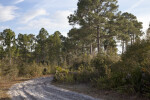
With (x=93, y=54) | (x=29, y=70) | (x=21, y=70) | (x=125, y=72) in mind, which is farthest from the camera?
(x=21, y=70)

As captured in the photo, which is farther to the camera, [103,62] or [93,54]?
[93,54]

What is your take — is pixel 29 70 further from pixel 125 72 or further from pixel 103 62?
pixel 125 72

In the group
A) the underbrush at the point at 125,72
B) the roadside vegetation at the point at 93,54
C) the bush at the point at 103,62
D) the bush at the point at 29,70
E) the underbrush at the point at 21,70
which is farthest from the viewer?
the bush at the point at 29,70

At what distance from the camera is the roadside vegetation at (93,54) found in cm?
718

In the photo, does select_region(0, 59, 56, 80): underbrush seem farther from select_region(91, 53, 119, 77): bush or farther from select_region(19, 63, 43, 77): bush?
select_region(91, 53, 119, 77): bush

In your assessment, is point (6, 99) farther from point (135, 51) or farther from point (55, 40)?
point (55, 40)

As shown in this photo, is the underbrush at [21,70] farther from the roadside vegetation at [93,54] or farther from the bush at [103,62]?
the bush at [103,62]

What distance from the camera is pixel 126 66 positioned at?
7742 mm

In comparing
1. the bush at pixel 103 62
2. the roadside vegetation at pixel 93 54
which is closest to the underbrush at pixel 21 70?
the roadside vegetation at pixel 93 54

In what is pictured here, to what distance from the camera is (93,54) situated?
15.6m

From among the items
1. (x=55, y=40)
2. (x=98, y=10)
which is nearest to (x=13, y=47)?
(x=55, y=40)

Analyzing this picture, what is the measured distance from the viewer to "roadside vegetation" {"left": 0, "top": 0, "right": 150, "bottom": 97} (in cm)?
718

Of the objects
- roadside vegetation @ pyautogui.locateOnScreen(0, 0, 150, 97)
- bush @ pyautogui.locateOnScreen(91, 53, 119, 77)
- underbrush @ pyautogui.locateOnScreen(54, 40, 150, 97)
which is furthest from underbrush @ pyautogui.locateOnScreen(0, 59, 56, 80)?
bush @ pyautogui.locateOnScreen(91, 53, 119, 77)

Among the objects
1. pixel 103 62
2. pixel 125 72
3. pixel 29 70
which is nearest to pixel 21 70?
pixel 29 70
